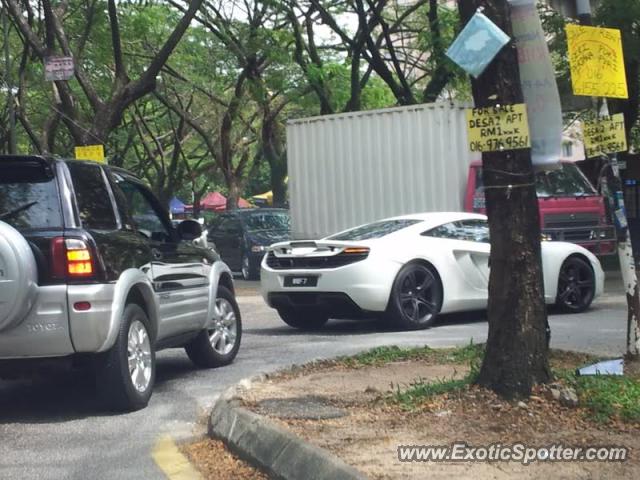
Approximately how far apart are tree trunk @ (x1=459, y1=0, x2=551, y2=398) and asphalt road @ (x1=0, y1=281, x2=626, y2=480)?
85.1 inches

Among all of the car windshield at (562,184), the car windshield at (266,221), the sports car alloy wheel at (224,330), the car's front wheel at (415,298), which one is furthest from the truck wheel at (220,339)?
the car windshield at (266,221)

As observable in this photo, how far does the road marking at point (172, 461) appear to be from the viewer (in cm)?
536

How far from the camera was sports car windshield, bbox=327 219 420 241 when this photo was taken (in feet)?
35.8

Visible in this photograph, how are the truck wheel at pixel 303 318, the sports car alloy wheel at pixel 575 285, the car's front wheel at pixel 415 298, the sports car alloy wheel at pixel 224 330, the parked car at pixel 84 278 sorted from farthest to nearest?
the sports car alloy wheel at pixel 575 285 → the truck wheel at pixel 303 318 → the car's front wheel at pixel 415 298 → the sports car alloy wheel at pixel 224 330 → the parked car at pixel 84 278

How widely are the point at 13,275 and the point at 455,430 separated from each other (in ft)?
9.67

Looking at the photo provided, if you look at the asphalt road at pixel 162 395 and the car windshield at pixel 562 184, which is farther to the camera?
the car windshield at pixel 562 184

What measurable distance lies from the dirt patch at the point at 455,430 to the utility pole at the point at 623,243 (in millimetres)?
1728

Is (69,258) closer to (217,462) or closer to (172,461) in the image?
(172,461)

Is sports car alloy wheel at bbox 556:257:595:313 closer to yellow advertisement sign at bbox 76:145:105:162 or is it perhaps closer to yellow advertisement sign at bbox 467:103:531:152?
yellow advertisement sign at bbox 467:103:531:152

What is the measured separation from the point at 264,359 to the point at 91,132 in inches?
367

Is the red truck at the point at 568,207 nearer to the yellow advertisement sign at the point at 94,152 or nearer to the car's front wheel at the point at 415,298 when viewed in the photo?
the car's front wheel at the point at 415,298

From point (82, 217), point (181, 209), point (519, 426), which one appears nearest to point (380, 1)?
point (82, 217)

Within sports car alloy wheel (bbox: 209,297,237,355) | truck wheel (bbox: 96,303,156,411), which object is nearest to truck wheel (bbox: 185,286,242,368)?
sports car alloy wheel (bbox: 209,297,237,355)

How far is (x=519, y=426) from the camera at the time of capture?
529 cm
